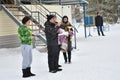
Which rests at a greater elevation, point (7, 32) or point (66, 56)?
point (7, 32)

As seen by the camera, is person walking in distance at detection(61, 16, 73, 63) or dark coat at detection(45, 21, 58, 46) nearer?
dark coat at detection(45, 21, 58, 46)

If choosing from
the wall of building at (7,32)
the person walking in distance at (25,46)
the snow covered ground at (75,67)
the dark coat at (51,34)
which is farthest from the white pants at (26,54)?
the wall of building at (7,32)

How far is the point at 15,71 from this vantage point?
1048 cm

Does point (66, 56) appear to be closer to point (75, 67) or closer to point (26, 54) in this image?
point (75, 67)

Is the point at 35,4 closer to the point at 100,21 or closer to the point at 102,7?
the point at 100,21

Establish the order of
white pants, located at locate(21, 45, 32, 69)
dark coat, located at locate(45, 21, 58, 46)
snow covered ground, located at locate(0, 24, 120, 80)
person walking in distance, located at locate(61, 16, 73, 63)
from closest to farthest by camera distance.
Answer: snow covered ground, located at locate(0, 24, 120, 80)
white pants, located at locate(21, 45, 32, 69)
dark coat, located at locate(45, 21, 58, 46)
person walking in distance, located at locate(61, 16, 73, 63)

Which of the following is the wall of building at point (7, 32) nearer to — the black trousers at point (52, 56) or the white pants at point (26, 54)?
the black trousers at point (52, 56)

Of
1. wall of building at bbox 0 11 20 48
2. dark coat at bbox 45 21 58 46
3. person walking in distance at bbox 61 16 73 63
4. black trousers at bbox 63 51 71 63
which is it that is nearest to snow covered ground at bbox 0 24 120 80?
black trousers at bbox 63 51 71 63

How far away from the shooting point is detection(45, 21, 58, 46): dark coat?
991cm

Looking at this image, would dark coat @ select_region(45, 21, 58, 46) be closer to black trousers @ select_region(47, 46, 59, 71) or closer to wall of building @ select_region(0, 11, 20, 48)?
black trousers @ select_region(47, 46, 59, 71)

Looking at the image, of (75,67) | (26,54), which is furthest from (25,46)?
(75,67)

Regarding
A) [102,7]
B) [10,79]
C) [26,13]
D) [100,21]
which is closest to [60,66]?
[10,79]

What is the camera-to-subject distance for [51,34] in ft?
32.5

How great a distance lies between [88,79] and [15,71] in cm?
268
